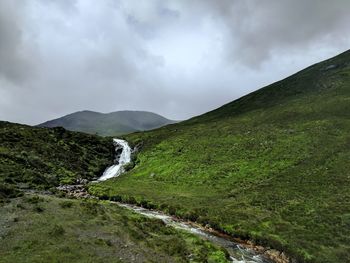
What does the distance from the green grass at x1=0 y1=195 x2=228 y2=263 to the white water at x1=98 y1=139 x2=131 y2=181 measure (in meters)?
49.3

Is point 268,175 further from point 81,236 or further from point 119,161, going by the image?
point 119,161

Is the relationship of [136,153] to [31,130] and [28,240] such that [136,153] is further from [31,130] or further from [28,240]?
[28,240]

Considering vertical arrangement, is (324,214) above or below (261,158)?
below

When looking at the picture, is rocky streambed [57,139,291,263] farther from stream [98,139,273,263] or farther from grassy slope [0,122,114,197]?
grassy slope [0,122,114,197]

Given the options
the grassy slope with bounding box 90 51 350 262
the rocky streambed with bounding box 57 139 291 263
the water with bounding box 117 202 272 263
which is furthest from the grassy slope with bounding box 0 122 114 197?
the water with bounding box 117 202 272 263

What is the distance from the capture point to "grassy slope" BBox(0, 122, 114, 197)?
6926 centimetres

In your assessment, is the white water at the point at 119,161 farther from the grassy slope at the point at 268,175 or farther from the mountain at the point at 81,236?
the mountain at the point at 81,236

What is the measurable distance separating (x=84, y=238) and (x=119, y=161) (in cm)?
7630

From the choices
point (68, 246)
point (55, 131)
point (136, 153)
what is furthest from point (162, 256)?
point (55, 131)

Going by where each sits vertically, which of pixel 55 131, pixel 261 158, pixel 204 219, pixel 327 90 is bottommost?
pixel 204 219

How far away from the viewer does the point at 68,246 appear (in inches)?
1161

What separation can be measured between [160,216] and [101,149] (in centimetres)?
6923

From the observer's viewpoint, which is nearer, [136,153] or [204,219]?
[204,219]

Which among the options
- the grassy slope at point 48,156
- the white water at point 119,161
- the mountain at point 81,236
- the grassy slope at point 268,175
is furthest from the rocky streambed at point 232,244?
the white water at point 119,161
